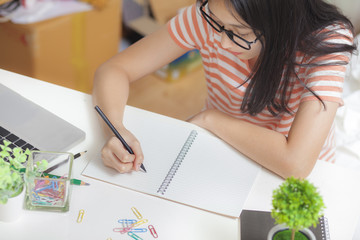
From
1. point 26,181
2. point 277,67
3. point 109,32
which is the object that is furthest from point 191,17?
point 109,32

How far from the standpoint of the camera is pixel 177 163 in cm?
110

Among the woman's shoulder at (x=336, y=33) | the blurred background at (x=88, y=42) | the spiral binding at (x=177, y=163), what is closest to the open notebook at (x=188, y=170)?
the spiral binding at (x=177, y=163)

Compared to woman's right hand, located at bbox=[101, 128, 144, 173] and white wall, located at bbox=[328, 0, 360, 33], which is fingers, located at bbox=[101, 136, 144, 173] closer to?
woman's right hand, located at bbox=[101, 128, 144, 173]

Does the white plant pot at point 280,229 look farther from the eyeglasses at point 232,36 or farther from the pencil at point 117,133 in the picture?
the eyeglasses at point 232,36

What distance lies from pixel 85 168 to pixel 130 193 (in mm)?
119

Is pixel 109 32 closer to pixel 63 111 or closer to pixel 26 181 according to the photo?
pixel 63 111

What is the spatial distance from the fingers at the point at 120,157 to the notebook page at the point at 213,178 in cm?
9

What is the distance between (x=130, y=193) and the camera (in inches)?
40.4

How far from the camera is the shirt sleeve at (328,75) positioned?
1.16 meters

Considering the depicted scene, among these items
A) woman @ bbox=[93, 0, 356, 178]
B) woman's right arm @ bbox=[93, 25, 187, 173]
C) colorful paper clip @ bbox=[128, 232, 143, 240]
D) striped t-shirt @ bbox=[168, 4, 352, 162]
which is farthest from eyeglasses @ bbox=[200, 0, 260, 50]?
colorful paper clip @ bbox=[128, 232, 143, 240]

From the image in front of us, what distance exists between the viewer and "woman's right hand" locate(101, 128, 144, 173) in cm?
105

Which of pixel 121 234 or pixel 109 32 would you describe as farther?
pixel 109 32

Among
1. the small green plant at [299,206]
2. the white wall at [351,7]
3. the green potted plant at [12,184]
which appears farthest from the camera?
the white wall at [351,7]

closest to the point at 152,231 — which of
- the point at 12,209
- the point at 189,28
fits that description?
the point at 12,209
